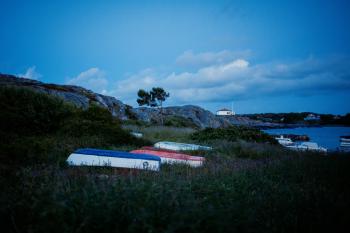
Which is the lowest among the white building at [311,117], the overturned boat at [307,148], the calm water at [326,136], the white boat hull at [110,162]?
the calm water at [326,136]

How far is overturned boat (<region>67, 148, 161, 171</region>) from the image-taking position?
7.57m

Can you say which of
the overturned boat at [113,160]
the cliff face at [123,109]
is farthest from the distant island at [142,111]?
the overturned boat at [113,160]

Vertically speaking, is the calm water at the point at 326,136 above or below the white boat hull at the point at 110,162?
below

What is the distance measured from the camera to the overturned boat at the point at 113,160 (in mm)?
7566

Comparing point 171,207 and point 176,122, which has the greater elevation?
point 176,122

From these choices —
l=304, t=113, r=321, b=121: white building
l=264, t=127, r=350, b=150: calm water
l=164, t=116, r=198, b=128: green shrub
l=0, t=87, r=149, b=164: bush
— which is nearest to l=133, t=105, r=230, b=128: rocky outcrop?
l=164, t=116, r=198, b=128: green shrub

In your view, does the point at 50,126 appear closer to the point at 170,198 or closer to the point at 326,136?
the point at 170,198

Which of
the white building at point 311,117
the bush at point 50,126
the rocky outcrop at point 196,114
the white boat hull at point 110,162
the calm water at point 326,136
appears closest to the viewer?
the white boat hull at point 110,162

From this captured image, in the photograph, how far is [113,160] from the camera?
775cm

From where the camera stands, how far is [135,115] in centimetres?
3938

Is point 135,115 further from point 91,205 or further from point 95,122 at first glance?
point 91,205

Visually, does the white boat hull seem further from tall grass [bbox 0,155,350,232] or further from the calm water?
the calm water

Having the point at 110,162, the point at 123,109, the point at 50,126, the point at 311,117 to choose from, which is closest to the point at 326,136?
the point at 123,109

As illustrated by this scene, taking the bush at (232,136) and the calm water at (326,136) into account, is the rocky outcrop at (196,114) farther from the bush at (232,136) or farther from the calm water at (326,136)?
the bush at (232,136)
